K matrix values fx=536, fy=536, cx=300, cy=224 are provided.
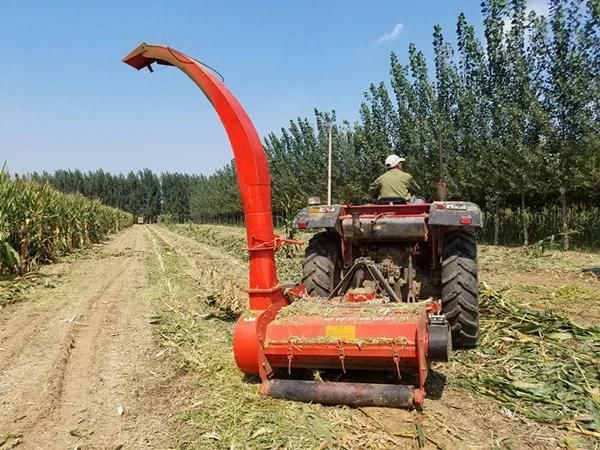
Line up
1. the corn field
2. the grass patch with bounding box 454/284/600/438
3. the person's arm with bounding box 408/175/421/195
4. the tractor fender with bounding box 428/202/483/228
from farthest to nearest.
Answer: the corn field → the person's arm with bounding box 408/175/421/195 → the tractor fender with bounding box 428/202/483/228 → the grass patch with bounding box 454/284/600/438

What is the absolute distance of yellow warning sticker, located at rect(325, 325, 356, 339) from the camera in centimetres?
351

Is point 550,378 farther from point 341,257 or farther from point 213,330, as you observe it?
point 213,330

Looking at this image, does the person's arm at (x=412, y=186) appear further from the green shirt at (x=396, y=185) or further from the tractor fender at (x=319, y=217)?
the tractor fender at (x=319, y=217)

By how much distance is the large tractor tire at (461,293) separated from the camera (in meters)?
4.43

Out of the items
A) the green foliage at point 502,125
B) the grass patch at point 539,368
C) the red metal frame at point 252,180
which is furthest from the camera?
the green foliage at point 502,125

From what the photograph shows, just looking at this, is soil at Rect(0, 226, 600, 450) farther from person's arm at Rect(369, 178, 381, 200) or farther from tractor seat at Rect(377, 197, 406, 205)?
person's arm at Rect(369, 178, 381, 200)

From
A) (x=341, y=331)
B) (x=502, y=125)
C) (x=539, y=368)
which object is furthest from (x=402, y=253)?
(x=502, y=125)

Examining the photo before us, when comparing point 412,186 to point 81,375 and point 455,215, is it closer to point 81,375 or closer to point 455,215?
point 455,215

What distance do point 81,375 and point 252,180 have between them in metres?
2.19

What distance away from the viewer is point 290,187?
111ft

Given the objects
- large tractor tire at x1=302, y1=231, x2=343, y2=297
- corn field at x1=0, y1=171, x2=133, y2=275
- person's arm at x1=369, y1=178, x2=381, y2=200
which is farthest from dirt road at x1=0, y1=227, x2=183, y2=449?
person's arm at x1=369, y1=178, x2=381, y2=200

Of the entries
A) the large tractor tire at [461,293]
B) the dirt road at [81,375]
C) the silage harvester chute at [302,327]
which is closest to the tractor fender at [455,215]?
the large tractor tire at [461,293]

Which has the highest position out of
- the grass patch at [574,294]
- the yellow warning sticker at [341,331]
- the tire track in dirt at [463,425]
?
the yellow warning sticker at [341,331]

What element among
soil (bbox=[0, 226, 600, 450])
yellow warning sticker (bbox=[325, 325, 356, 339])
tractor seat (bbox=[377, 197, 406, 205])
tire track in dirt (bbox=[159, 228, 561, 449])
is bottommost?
tire track in dirt (bbox=[159, 228, 561, 449])
